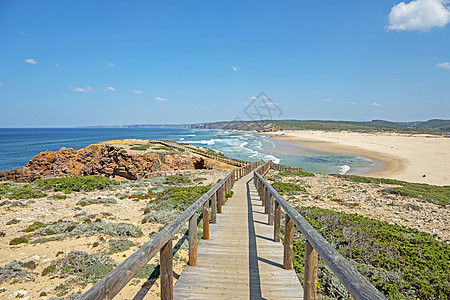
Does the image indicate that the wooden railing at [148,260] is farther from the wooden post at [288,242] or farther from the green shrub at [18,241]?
the green shrub at [18,241]

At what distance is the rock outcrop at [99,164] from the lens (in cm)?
2281

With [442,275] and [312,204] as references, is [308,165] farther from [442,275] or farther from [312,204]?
[442,275]

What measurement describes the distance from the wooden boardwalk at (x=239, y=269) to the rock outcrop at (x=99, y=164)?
17777 mm

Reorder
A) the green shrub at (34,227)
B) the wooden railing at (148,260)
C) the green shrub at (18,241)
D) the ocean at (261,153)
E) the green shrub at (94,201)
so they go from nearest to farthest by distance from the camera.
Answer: the wooden railing at (148,260)
the green shrub at (18,241)
the green shrub at (34,227)
the green shrub at (94,201)
the ocean at (261,153)

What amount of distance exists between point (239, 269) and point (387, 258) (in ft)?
12.9

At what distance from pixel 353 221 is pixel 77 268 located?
8.17 metres

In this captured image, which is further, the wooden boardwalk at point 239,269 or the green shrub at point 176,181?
the green shrub at point 176,181

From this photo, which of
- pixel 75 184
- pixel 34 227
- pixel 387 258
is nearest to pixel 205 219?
pixel 387 258

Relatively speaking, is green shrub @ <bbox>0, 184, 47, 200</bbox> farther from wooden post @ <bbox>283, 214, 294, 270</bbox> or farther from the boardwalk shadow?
wooden post @ <bbox>283, 214, 294, 270</bbox>

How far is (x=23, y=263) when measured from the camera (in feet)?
16.8

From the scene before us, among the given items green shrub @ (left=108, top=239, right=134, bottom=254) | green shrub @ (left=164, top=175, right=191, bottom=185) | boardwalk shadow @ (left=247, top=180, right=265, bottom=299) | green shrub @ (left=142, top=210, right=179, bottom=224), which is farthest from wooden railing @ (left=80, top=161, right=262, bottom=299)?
green shrub @ (left=164, top=175, right=191, bottom=185)

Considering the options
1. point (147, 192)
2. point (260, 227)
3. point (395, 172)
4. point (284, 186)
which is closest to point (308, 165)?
point (395, 172)

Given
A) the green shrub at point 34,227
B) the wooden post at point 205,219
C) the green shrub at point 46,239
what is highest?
the wooden post at point 205,219

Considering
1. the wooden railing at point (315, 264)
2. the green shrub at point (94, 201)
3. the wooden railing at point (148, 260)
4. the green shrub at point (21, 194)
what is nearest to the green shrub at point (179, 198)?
the green shrub at point (94, 201)
